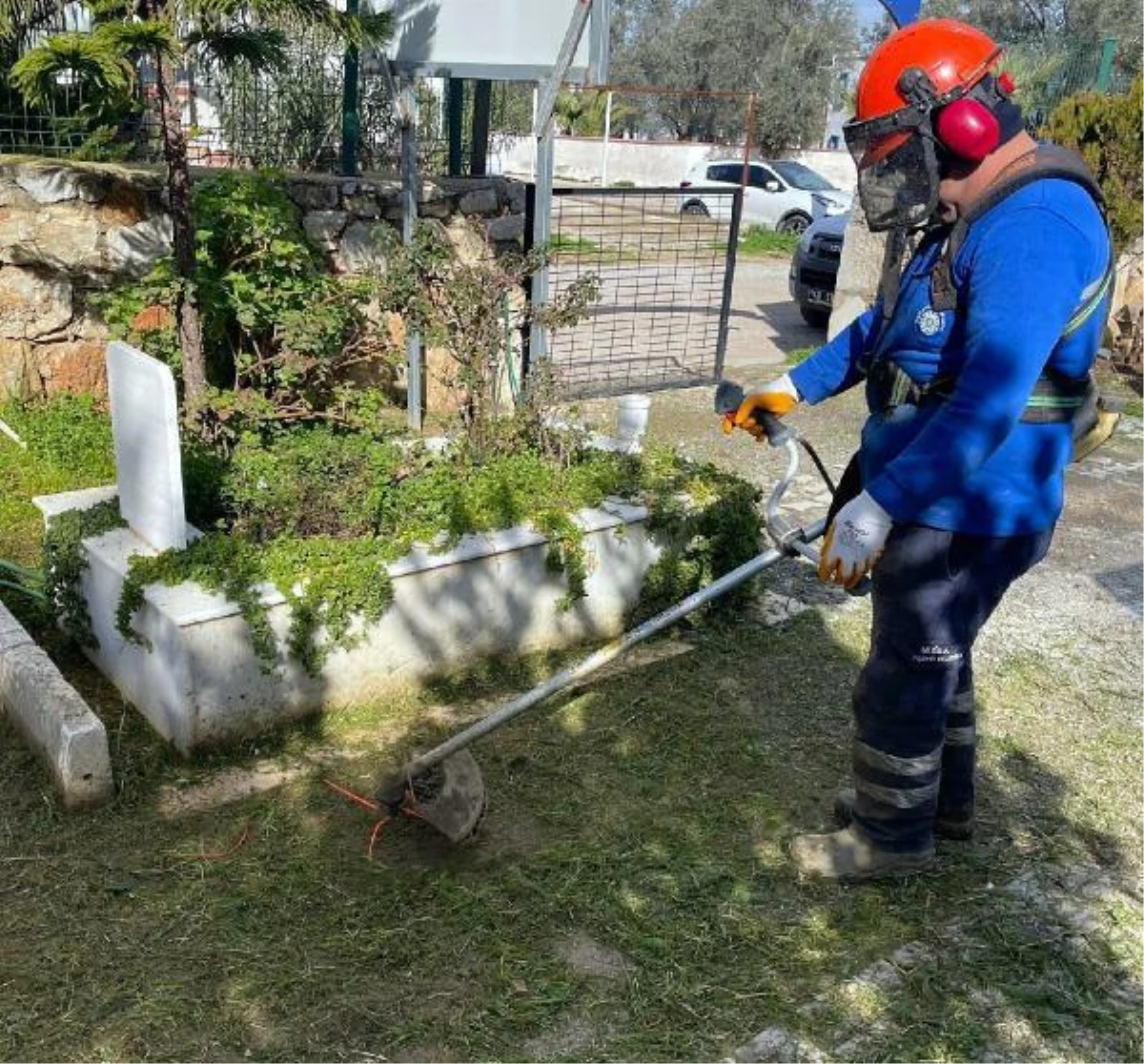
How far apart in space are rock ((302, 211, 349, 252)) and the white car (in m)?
15.3

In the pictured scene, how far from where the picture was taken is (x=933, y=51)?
2.63m

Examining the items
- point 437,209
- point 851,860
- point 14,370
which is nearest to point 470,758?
point 851,860

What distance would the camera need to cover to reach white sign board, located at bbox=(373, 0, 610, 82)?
5965 millimetres

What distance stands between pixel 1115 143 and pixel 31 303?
850cm

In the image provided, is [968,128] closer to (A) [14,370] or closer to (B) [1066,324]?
(B) [1066,324]

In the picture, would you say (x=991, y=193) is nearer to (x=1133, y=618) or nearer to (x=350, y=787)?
(x=350, y=787)

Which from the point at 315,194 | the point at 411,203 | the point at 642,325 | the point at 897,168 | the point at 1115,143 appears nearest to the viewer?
the point at 897,168

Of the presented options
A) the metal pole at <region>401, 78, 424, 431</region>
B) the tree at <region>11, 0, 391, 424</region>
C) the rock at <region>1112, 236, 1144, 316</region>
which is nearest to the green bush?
the rock at <region>1112, 236, 1144, 316</region>

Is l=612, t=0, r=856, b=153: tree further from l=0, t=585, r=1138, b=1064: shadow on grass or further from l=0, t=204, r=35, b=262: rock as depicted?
l=0, t=585, r=1138, b=1064: shadow on grass

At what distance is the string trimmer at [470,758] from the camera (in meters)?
3.16

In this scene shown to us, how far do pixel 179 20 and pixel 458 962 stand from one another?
131 inches

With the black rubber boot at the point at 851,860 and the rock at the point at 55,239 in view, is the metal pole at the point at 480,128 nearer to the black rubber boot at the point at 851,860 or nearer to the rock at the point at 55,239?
the rock at the point at 55,239

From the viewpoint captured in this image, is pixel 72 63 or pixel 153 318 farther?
pixel 153 318

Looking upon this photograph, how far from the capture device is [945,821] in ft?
11.1
